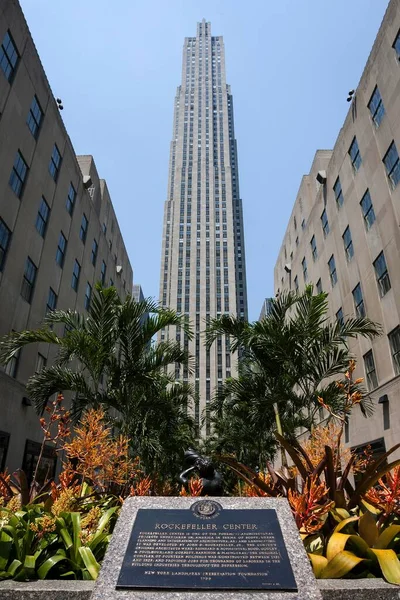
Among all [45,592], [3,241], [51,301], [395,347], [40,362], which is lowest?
[45,592]

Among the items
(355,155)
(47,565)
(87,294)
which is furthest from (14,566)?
(87,294)

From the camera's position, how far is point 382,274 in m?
20.1

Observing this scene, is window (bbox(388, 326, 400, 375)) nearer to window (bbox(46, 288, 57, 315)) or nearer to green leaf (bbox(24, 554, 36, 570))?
green leaf (bbox(24, 554, 36, 570))

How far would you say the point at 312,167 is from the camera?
35.3m

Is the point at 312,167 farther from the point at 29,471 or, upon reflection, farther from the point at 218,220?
the point at 218,220

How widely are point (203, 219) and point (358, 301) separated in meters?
97.7

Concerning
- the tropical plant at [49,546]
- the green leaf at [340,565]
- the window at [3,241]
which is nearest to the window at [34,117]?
the window at [3,241]

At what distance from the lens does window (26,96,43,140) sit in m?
21.1

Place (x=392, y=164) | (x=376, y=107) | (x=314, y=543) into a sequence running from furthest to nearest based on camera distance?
(x=376, y=107)
(x=392, y=164)
(x=314, y=543)

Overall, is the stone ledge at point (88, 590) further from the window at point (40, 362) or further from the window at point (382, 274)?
the window at point (40, 362)

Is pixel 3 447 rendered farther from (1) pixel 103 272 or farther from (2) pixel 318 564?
(1) pixel 103 272

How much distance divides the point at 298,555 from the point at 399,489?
1701 millimetres

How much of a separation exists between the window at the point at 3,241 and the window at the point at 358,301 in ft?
60.5

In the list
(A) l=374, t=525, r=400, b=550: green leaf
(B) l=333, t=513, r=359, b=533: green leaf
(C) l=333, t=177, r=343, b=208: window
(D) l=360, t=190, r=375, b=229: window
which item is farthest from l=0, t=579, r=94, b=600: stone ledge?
(C) l=333, t=177, r=343, b=208: window
